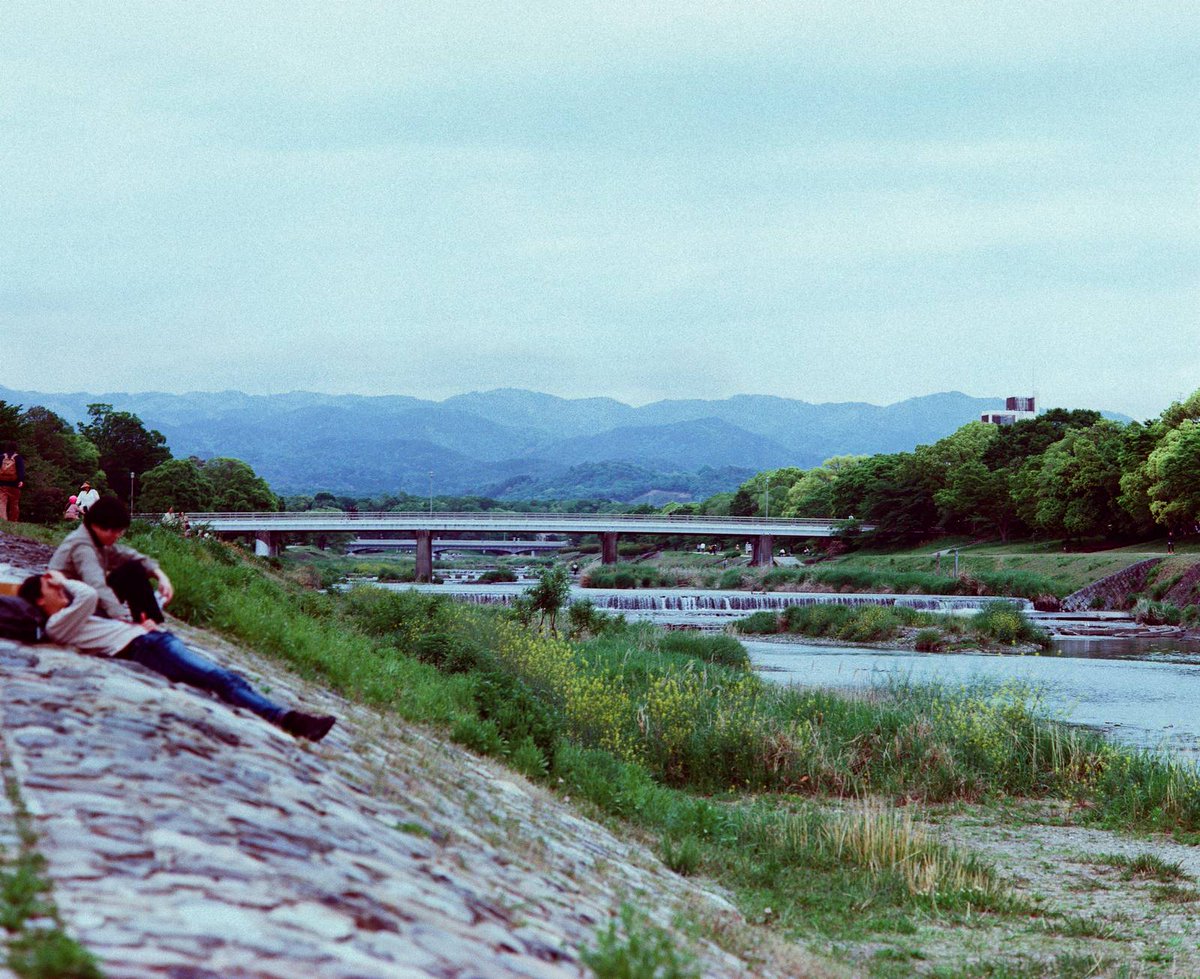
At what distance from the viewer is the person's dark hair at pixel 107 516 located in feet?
29.7

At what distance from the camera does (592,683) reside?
21.5m

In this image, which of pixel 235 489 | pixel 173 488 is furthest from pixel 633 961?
pixel 235 489

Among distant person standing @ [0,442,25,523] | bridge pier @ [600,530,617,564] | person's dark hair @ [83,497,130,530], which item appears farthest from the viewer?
bridge pier @ [600,530,617,564]

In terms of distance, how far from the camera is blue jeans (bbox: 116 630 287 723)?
8.93m

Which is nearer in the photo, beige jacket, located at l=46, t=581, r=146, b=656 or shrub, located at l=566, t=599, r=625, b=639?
beige jacket, located at l=46, t=581, r=146, b=656

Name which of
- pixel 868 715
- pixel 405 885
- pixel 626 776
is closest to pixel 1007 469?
pixel 868 715

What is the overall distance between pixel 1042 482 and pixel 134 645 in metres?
92.9

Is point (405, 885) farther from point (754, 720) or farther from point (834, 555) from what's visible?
point (834, 555)

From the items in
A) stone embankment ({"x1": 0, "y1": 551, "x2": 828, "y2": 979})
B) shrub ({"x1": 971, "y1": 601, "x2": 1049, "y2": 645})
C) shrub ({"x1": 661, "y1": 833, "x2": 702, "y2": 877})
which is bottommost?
shrub ({"x1": 971, "y1": 601, "x2": 1049, "y2": 645})

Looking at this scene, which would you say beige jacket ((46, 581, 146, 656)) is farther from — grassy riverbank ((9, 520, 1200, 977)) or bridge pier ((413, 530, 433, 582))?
bridge pier ((413, 530, 433, 582))

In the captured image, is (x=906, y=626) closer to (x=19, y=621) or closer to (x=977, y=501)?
(x=19, y=621)

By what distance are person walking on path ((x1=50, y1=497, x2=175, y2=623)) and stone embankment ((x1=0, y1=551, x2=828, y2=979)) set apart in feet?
1.65

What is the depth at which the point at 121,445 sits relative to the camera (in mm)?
125750

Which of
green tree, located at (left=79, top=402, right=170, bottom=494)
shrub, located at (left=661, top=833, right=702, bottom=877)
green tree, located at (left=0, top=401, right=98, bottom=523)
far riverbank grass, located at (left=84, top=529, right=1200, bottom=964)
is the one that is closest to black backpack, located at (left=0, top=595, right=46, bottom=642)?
far riverbank grass, located at (left=84, top=529, right=1200, bottom=964)
